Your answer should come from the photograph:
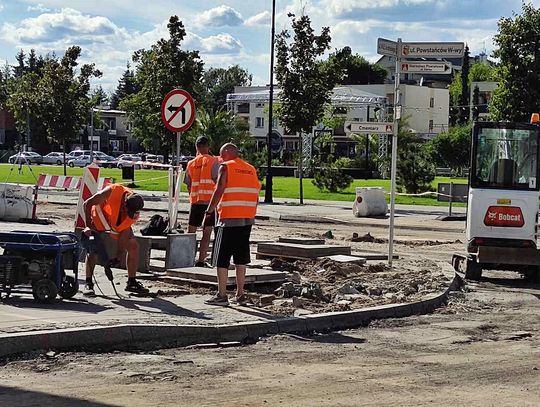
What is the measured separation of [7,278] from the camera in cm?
1071

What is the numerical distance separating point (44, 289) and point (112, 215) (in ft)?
4.58

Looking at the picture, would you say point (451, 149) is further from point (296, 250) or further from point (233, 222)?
point (233, 222)

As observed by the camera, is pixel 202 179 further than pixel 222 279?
Yes

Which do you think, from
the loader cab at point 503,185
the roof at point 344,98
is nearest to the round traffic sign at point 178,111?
the loader cab at point 503,185

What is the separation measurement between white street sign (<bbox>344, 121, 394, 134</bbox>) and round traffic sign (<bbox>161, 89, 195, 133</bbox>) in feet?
8.58

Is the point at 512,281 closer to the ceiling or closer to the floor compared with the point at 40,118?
closer to the floor

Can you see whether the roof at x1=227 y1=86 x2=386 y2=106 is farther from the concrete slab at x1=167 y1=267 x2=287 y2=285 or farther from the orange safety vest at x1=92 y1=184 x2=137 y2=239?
the orange safety vest at x1=92 y1=184 x2=137 y2=239

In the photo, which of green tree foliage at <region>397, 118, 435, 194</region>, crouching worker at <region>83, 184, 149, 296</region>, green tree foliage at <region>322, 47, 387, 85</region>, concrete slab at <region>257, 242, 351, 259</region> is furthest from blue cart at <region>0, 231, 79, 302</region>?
green tree foliage at <region>322, 47, 387, 85</region>

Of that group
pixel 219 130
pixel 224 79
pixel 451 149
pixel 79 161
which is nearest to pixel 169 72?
pixel 219 130

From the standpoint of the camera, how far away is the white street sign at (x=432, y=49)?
51.4 ft

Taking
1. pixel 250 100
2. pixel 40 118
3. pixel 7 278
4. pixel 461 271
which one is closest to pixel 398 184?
pixel 40 118

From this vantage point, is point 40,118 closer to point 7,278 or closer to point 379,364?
point 7,278

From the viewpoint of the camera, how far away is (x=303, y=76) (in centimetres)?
3681

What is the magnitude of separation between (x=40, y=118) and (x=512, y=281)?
1357 inches
